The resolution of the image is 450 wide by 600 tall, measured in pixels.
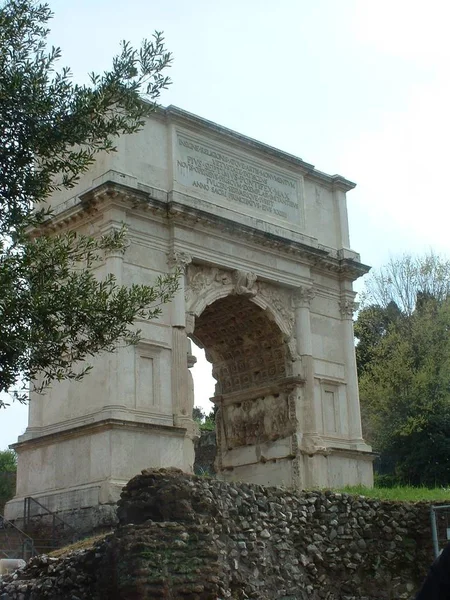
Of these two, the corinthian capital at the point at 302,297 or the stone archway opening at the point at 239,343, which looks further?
the corinthian capital at the point at 302,297

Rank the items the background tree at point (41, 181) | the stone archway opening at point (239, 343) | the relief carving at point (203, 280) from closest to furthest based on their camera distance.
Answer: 1. the background tree at point (41, 181)
2. the relief carving at point (203, 280)
3. the stone archway opening at point (239, 343)

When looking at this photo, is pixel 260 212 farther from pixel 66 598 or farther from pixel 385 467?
pixel 385 467

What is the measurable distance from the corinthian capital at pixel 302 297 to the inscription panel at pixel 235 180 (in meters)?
1.92

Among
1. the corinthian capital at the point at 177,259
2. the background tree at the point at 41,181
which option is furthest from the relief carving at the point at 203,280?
the background tree at the point at 41,181

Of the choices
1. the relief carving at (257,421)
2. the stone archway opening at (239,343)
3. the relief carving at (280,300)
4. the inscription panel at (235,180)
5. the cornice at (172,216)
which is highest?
the inscription panel at (235,180)

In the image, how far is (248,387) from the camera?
977 inches

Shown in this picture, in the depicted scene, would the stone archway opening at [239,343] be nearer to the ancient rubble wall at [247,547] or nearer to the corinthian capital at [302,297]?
the corinthian capital at [302,297]

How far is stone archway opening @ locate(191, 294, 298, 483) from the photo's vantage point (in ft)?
77.4

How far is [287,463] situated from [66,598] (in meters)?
11.8

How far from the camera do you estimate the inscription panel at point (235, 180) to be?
22.7m

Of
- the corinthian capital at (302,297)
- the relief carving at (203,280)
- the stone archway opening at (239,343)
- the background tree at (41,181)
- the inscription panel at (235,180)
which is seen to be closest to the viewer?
the background tree at (41,181)

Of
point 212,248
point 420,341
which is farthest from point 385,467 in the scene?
point 212,248

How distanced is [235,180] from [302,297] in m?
3.54

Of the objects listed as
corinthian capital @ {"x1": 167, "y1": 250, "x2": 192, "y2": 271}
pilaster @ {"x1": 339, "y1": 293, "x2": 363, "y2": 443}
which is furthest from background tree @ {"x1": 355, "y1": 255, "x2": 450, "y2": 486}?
corinthian capital @ {"x1": 167, "y1": 250, "x2": 192, "y2": 271}
